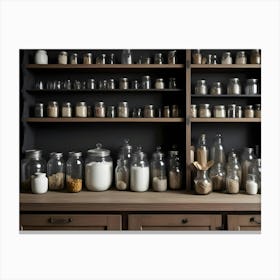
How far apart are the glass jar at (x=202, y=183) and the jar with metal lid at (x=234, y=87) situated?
0.54 metres

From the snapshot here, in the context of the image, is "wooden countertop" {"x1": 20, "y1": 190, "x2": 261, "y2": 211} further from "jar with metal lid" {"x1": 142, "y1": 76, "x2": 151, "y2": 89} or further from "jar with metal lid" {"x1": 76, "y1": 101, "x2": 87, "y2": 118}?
"jar with metal lid" {"x1": 142, "y1": 76, "x2": 151, "y2": 89}

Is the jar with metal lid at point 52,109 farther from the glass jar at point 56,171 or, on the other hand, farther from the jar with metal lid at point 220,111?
the jar with metal lid at point 220,111

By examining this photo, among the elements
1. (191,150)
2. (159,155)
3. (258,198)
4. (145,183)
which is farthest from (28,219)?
(258,198)

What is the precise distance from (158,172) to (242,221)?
557 mm

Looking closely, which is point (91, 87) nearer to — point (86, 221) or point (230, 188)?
point (86, 221)

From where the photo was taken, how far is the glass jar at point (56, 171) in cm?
202

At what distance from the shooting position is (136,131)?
2.23m

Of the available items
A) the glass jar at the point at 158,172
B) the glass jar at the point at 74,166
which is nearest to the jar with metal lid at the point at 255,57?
the glass jar at the point at 158,172

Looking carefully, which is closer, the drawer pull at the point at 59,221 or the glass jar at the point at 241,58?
the drawer pull at the point at 59,221

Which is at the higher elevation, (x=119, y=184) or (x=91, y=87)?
(x=91, y=87)

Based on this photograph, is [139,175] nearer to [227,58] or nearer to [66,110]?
[66,110]

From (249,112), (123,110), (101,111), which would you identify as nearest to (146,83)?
(123,110)

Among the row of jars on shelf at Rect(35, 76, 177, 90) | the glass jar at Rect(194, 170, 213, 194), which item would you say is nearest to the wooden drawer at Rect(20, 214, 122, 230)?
the glass jar at Rect(194, 170, 213, 194)

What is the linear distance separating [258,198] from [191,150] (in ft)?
1.62
